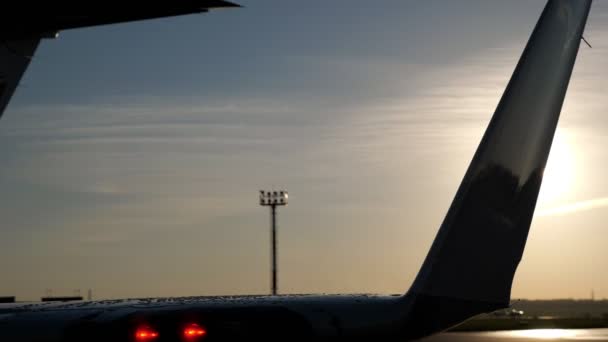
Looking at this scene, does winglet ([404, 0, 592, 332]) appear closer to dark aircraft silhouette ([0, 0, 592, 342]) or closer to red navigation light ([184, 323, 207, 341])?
dark aircraft silhouette ([0, 0, 592, 342])

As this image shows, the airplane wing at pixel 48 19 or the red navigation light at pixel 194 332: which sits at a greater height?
the airplane wing at pixel 48 19

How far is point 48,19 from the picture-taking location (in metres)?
10.4

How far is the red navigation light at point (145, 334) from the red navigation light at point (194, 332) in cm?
25

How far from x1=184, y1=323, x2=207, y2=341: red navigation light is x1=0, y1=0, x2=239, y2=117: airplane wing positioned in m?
2.86

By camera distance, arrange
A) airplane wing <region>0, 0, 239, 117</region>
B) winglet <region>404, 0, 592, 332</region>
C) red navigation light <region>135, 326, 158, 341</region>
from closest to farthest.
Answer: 1. red navigation light <region>135, 326, 158, 341</region>
2. winglet <region>404, 0, 592, 332</region>
3. airplane wing <region>0, 0, 239, 117</region>

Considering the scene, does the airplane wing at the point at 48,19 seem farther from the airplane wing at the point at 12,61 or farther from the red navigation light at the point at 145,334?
the red navigation light at the point at 145,334

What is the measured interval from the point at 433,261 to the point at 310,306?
4.21 feet

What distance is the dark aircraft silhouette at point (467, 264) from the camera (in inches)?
351

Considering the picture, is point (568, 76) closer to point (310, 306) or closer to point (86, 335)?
point (310, 306)

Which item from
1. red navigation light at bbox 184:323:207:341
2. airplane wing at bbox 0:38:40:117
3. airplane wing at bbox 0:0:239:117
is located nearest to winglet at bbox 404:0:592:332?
red navigation light at bbox 184:323:207:341


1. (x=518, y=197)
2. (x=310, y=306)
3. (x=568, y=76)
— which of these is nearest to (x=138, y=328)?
(x=310, y=306)

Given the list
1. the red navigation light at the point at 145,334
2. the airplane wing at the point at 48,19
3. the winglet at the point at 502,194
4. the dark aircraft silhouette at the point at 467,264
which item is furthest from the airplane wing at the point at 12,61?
the winglet at the point at 502,194

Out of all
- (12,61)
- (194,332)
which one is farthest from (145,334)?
(12,61)

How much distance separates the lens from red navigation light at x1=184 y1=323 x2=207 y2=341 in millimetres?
8039
